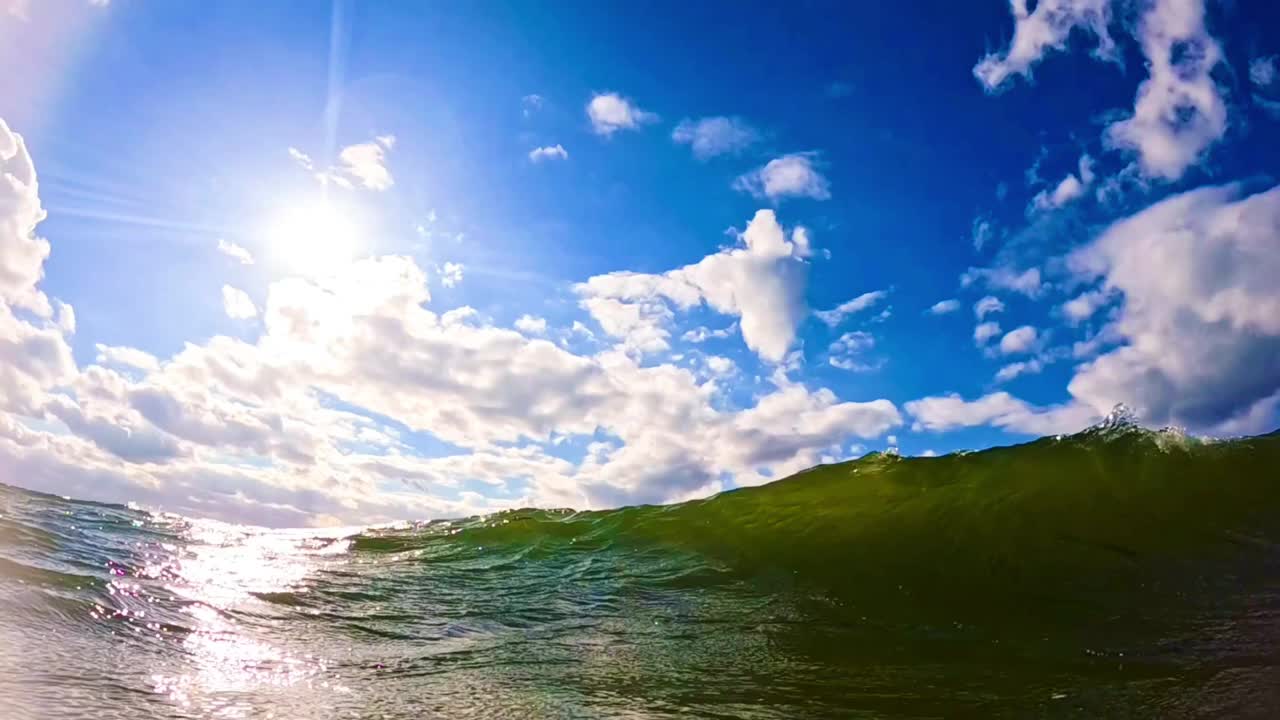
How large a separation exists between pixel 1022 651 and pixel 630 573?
6.19 m

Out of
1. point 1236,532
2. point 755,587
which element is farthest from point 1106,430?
point 755,587

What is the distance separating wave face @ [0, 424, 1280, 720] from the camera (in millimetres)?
4801

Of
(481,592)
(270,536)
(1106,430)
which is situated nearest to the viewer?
(481,592)

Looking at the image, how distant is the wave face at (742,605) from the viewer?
15.8 ft

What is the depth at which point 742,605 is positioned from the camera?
8562 mm

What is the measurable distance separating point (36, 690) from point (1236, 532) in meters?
14.2

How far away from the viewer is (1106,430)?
50.2 ft

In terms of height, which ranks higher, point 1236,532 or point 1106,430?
point 1106,430

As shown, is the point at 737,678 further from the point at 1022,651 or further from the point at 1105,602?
the point at 1105,602

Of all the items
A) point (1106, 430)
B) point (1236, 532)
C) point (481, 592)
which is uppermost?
point (1106, 430)

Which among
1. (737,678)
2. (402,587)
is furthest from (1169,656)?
(402,587)

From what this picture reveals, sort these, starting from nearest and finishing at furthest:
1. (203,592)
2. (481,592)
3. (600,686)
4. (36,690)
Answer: (36,690) < (600,686) < (203,592) < (481,592)

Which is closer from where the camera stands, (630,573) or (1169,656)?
(1169,656)

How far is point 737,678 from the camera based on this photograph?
5492 mm
